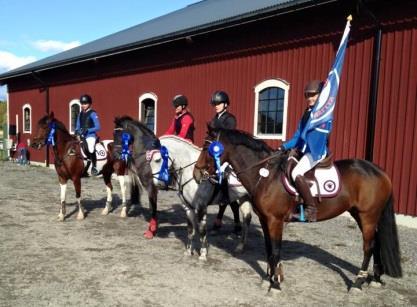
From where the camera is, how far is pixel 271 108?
32.5 ft

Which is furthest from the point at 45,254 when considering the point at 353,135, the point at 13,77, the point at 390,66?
the point at 13,77

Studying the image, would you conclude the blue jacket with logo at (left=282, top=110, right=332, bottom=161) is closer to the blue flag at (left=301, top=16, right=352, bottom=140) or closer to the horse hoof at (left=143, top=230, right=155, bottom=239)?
the blue flag at (left=301, top=16, right=352, bottom=140)

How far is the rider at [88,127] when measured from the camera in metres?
7.40

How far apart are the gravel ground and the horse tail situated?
0.22 metres

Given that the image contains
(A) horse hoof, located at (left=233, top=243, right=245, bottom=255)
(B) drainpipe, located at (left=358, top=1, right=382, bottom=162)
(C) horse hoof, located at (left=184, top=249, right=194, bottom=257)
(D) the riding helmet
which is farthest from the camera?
(B) drainpipe, located at (left=358, top=1, right=382, bottom=162)

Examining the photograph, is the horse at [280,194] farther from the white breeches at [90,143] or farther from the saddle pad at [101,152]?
the saddle pad at [101,152]

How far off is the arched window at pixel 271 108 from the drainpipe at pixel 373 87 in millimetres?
2159

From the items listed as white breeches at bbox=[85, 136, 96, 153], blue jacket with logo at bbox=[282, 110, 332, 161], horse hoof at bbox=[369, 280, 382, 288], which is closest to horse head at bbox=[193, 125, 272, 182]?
blue jacket with logo at bbox=[282, 110, 332, 161]

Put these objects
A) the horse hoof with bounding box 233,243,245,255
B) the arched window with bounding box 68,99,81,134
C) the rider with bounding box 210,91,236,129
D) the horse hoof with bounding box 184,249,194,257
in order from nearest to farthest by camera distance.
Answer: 1. the rider with bounding box 210,91,236,129
2. the horse hoof with bounding box 184,249,194,257
3. the horse hoof with bounding box 233,243,245,255
4. the arched window with bounding box 68,99,81,134

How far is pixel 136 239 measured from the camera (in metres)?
6.13

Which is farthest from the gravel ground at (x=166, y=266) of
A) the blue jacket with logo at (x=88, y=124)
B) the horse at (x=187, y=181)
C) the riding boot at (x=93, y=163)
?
the blue jacket with logo at (x=88, y=124)

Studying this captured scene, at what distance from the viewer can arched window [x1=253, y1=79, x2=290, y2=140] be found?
9.51 m

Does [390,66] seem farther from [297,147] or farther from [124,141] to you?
[124,141]

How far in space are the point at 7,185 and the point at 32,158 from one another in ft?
29.8
